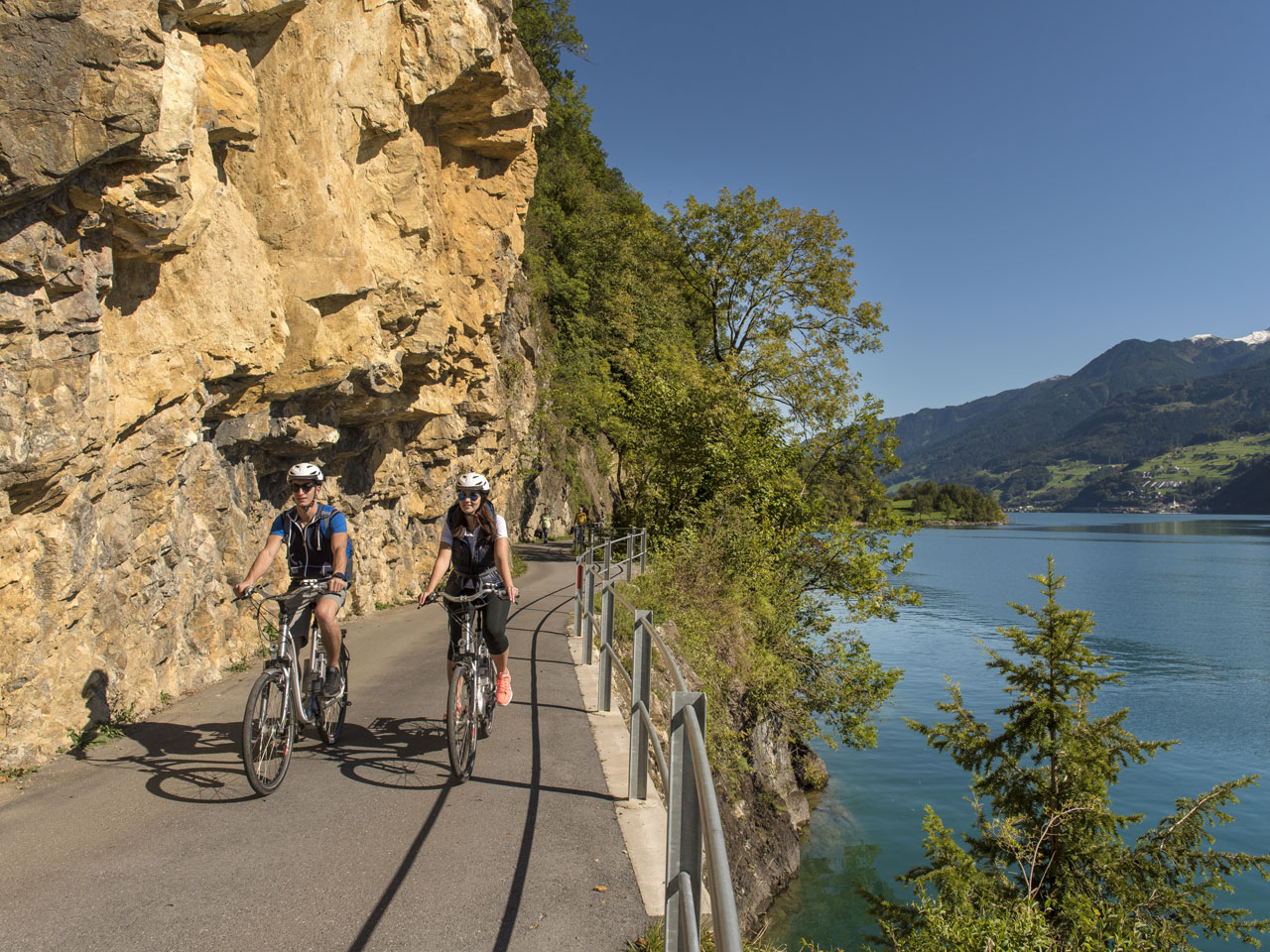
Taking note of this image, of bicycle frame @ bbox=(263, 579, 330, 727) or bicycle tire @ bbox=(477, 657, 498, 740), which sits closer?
bicycle frame @ bbox=(263, 579, 330, 727)

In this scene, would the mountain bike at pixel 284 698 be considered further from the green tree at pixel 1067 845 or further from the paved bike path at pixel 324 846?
the green tree at pixel 1067 845

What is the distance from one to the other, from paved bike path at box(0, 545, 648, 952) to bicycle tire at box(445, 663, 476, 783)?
0.47 ft

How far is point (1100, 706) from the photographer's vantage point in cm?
2231

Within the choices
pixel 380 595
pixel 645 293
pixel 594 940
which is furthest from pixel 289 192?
pixel 645 293

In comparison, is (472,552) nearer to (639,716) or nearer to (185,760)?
(639,716)

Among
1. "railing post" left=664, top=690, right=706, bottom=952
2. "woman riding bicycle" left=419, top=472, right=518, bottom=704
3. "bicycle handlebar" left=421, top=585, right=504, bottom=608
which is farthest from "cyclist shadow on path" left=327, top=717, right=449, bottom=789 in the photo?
"railing post" left=664, top=690, right=706, bottom=952

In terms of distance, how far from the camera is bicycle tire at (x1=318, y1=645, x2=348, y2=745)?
6.32 meters

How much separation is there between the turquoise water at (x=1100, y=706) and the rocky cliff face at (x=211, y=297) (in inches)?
331

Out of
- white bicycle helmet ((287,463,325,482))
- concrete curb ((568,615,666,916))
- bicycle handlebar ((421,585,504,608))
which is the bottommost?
concrete curb ((568,615,666,916))

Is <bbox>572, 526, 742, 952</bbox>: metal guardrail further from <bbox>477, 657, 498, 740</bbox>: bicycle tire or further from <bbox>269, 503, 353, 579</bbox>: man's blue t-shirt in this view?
<bbox>269, 503, 353, 579</bbox>: man's blue t-shirt

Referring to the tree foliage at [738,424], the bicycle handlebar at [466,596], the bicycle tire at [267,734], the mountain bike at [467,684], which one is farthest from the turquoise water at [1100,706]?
the bicycle tire at [267,734]

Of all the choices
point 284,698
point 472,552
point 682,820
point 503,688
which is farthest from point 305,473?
point 682,820

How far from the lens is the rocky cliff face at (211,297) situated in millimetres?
5828

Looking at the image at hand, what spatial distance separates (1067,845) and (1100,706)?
17640mm
